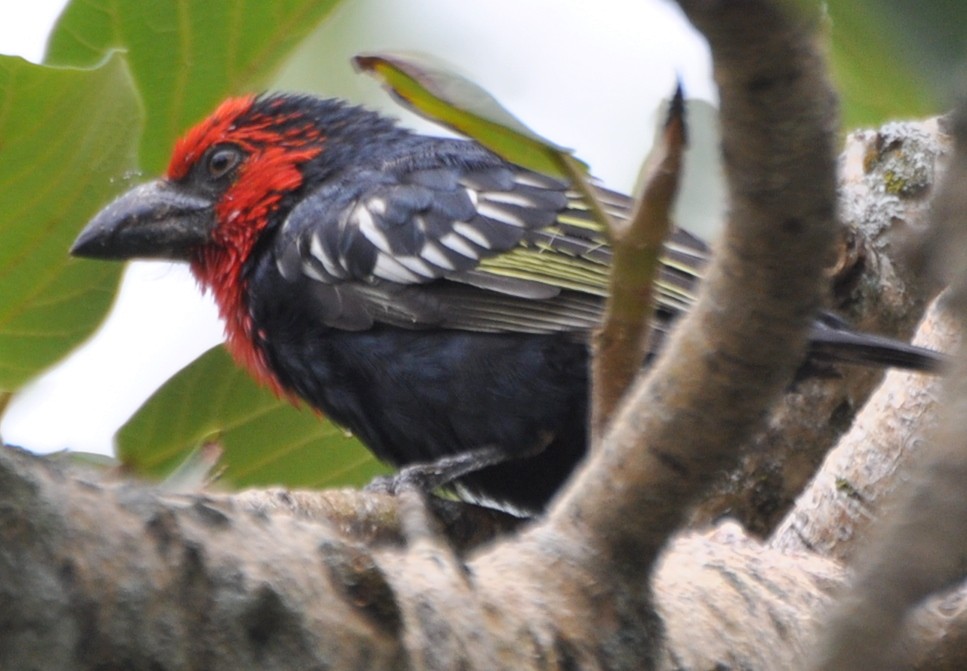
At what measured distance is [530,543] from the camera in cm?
170

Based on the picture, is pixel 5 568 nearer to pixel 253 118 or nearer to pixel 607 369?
pixel 607 369

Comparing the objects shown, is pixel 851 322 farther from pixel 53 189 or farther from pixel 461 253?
pixel 53 189

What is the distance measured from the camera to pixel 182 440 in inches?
106

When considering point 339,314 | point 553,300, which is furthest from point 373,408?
point 553,300

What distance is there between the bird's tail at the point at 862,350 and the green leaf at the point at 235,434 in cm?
114

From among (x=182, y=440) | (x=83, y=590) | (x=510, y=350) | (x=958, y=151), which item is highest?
(x=958, y=151)

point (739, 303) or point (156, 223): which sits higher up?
point (739, 303)

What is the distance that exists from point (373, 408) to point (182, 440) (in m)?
0.87

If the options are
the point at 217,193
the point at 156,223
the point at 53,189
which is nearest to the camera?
the point at 53,189

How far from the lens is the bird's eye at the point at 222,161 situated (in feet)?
14.0

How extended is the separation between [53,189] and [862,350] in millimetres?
1761

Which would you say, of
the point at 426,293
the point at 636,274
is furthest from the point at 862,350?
the point at 636,274

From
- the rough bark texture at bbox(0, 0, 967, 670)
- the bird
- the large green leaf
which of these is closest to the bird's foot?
the bird

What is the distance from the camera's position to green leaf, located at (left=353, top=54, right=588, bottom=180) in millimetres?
1307
